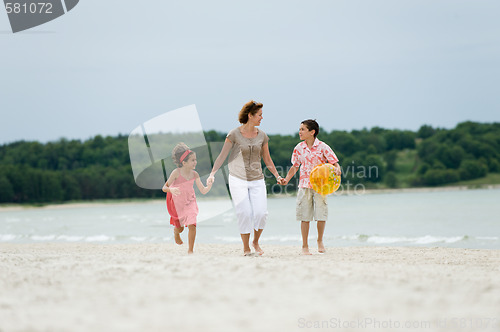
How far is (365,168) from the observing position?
2717 inches

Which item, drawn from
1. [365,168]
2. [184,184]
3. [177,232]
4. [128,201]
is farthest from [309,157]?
[128,201]

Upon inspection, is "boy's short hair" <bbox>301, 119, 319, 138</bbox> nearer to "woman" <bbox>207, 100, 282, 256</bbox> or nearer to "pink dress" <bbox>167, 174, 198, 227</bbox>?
"woman" <bbox>207, 100, 282, 256</bbox>

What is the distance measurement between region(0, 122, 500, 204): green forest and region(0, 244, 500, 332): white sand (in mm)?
59328

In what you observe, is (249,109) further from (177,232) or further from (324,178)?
(177,232)

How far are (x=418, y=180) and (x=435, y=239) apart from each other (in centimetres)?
5922

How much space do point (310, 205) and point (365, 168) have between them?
62.2m

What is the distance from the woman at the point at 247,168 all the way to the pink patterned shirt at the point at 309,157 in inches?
31.3

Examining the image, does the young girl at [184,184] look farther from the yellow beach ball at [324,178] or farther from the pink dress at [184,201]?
the yellow beach ball at [324,178]

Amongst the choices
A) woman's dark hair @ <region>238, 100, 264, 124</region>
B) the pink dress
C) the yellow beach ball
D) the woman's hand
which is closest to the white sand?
the woman's hand

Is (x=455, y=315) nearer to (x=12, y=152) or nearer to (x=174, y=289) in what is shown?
(x=174, y=289)

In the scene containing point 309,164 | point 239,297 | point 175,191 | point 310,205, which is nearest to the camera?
point 239,297

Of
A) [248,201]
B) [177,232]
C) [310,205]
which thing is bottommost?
[177,232]

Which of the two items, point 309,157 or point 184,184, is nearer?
point 184,184

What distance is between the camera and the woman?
743cm
